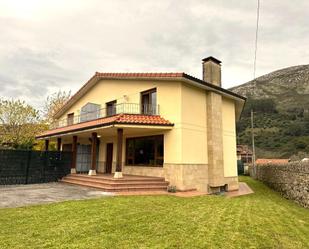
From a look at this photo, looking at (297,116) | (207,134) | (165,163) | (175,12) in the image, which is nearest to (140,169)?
(165,163)

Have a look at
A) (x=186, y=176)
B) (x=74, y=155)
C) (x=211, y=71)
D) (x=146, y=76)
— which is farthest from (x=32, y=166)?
(x=211, y=71)

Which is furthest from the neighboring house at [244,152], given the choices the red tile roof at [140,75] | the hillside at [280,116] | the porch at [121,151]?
the red tile roof at [140,75]

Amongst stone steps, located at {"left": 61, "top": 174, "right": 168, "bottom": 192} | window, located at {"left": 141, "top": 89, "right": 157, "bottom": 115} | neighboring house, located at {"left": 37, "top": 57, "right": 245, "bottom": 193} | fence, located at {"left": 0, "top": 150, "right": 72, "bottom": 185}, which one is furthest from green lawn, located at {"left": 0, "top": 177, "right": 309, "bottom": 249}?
fence, located at {"left": 0, "top": 150, "right": 72, "bottom": 185}

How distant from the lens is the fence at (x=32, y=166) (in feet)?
52.0

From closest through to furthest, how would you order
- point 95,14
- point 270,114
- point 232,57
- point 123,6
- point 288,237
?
point 288,237, point 123,6, point 95,14, point 232,57, point 270,114

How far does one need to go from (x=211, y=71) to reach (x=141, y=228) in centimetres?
1444

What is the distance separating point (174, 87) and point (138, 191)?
6.47 metres

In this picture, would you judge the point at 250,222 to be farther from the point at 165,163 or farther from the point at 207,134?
the point at 207,134

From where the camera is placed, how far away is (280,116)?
67.7m

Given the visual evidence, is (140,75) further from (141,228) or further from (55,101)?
(55,101)

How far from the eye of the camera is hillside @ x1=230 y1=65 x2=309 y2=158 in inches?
2314

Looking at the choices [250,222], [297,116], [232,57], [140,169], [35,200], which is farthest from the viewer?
[297,116]

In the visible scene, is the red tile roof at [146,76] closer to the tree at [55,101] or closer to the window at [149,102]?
the window at [149,102]

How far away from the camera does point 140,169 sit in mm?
16141
